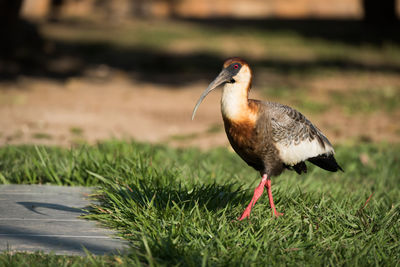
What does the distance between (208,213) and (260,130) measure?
0.66m

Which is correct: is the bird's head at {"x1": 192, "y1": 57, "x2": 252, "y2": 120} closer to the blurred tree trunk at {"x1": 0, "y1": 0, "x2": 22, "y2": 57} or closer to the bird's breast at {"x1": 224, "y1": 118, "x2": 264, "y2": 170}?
the bird's breast at {"x1": 224, "y1": 118, "x2": 264, "y2": 170}

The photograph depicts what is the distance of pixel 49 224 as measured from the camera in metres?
3.90

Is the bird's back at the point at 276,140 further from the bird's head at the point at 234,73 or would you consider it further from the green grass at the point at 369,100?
the green grass at the point at 369,100

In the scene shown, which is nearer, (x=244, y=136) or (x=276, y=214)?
(x=244, y=136)

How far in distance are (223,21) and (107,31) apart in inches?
214

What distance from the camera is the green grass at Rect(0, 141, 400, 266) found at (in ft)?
11.5

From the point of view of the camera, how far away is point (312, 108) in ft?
33.9

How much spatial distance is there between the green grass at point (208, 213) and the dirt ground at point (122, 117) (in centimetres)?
172

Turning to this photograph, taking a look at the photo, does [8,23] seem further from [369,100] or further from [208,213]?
[208,213]

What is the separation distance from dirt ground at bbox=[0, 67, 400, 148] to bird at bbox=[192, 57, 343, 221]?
3.06m

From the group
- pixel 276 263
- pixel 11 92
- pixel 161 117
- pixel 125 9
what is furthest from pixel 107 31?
pixel 276 263

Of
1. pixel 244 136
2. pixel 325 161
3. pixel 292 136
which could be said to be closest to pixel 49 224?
pixel 244 136

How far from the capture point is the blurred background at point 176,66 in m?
9.09

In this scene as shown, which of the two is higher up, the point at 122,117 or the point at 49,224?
the point at 49,224
